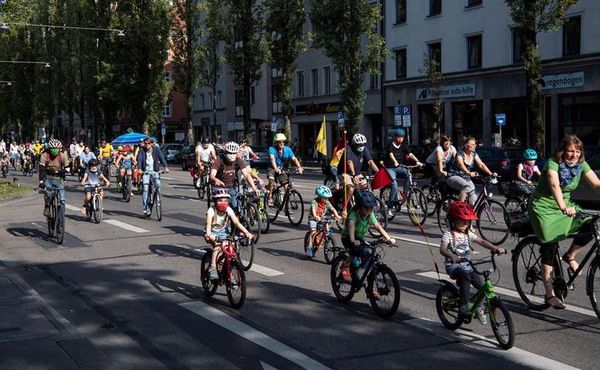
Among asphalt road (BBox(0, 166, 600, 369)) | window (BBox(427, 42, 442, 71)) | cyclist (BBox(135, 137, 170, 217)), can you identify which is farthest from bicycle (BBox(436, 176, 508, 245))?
window (BBox(427, 42, 442, 71))

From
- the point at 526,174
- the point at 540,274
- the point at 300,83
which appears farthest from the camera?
the point at 300,83

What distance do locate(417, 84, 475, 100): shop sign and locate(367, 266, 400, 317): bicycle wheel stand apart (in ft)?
102

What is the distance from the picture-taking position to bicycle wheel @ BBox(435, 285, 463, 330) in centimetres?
645

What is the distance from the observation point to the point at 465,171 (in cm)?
1229

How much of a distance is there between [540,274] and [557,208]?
745mm

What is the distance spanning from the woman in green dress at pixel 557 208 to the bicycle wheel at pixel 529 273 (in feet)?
0.80

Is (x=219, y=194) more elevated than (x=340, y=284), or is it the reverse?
(x=219, y=194)

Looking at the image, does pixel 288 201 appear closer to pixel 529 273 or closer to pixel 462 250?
pixel 529 273

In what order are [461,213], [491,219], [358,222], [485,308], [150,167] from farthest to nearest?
[150,167]
[491,219]
[358,222]
[461,213]
[485,308]

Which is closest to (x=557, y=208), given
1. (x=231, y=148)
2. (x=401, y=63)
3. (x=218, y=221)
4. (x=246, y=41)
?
(x=218, y=221)

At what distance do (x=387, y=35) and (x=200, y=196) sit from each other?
24.8 metres

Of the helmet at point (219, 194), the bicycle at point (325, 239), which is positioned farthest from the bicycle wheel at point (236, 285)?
the bicycle at point (325, 239)

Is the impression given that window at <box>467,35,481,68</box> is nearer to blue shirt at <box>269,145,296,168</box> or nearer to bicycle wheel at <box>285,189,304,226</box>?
blue shirt at <box>269,145,296,168</box>

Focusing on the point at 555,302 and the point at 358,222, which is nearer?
the point at 555,302
